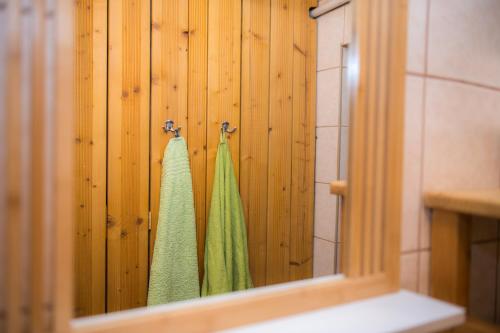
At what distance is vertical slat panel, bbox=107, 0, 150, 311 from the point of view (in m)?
1.37

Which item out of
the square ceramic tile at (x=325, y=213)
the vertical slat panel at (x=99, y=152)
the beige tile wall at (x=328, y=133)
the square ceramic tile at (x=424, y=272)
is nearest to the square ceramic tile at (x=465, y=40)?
the square ceramic tile at (x=424, y=272)

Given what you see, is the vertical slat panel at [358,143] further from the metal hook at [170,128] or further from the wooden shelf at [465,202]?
the metal hook at [170,128]

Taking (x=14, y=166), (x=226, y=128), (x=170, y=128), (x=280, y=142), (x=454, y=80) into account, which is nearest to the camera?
(x=14, y=166)

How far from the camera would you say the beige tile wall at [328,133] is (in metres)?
1.63

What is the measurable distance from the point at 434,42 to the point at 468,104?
147mm

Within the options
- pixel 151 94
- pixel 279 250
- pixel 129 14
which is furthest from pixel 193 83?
pixel 279 250

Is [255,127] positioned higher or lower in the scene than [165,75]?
lower

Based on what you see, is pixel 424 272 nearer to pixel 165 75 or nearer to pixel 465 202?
pixel 465 202

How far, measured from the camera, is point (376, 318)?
561 mm

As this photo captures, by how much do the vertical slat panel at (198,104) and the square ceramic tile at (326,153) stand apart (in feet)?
1.67

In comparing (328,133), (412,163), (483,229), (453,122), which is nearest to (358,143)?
(412,163)

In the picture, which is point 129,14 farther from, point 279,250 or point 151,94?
point 279,250

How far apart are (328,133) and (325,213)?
34cm

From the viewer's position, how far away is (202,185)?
154 cm
